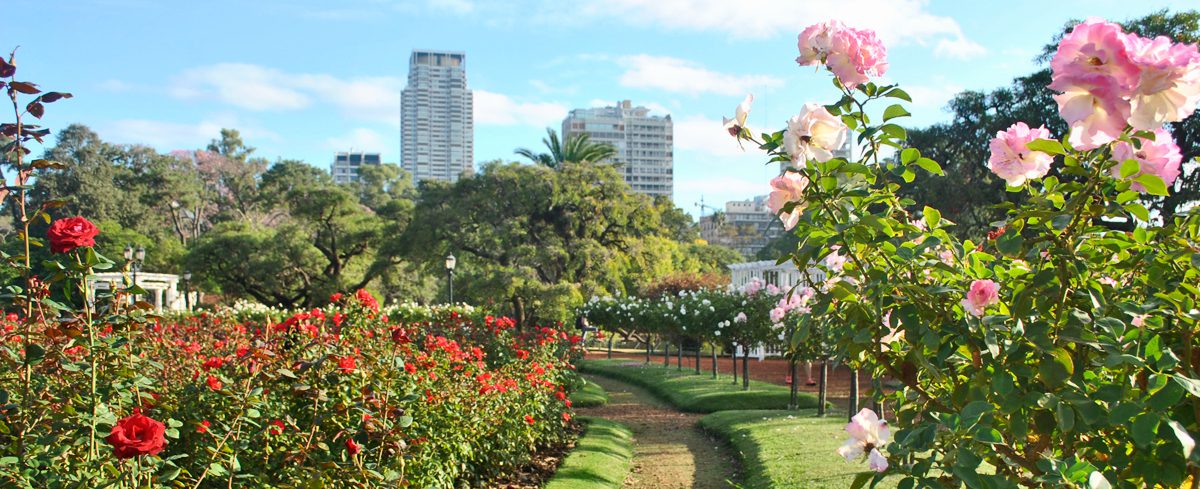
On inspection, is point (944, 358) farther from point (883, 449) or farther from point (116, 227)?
point (116, 227)

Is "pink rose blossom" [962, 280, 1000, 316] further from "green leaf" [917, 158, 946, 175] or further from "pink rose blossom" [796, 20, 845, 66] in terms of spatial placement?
"pink rose blossom" [796, 20, 845, 66]

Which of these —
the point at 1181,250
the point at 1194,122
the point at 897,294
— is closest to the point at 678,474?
the point at 897,294

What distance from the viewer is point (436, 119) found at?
124 metres

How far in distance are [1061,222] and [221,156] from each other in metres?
49.7

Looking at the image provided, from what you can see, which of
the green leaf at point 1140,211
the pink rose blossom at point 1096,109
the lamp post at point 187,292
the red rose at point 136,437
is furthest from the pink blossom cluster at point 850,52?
the lamp post at point 187,292

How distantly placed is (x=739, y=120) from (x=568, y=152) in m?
22.7

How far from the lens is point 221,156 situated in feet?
152

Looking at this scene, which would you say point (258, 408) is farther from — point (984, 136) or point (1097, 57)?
point (984, 136)

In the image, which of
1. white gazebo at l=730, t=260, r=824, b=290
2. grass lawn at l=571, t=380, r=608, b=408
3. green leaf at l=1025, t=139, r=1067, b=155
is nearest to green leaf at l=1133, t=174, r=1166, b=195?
green leaf at l=1025, t=139, r=1067, b=155

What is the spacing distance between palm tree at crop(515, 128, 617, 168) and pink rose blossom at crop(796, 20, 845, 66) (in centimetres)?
2267

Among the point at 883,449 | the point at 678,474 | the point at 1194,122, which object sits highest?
the point at 1194,122

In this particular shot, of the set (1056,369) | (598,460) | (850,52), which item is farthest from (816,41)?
(598,460)

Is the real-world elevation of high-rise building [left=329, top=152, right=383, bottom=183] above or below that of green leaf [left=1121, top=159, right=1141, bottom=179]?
above

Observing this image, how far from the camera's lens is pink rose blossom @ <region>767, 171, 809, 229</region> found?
2.00 metres
